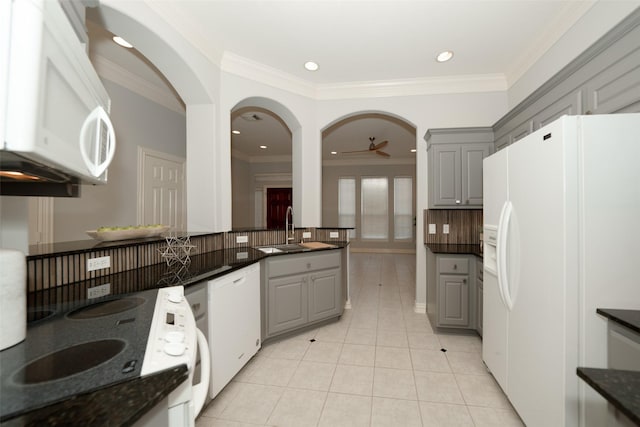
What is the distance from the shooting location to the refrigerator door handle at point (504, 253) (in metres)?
1.67

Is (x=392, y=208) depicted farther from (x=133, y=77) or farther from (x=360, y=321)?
(x=133, y=77)

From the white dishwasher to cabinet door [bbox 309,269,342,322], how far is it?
649 millimetres

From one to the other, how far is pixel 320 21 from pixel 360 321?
3176 mm

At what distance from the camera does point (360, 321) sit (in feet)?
10.3

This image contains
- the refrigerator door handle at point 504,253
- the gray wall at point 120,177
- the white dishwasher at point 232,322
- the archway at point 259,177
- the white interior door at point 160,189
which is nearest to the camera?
the refrigerator door handle at point 504,253

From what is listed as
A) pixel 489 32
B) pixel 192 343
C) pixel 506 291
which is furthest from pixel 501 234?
pixel 489 32

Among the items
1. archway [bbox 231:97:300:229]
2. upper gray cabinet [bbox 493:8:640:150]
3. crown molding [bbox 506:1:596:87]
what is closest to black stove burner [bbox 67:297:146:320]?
upper gray cabinet [bbox 493:8:640:150]

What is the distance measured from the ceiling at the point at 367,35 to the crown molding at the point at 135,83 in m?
0.09

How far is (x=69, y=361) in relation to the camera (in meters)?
0.71

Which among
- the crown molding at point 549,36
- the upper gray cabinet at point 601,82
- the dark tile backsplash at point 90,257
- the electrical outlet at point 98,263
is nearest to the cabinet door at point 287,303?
the dark tile backsplash at point 90,257

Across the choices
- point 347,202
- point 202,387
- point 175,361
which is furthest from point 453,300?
point 347,202

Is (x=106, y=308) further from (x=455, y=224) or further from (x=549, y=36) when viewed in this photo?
(x=549, y=36)

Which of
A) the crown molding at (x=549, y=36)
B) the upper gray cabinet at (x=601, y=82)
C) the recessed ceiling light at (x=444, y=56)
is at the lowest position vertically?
the upper gray cabinet at (x=601, y=82)

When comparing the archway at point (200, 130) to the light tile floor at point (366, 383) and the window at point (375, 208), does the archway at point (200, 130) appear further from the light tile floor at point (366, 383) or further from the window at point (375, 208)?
the window at point (375, 208)
